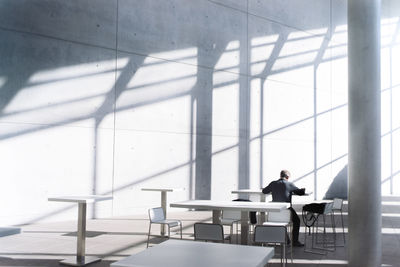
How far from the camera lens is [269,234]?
4.93 meters

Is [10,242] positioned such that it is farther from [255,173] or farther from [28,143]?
[255,173]

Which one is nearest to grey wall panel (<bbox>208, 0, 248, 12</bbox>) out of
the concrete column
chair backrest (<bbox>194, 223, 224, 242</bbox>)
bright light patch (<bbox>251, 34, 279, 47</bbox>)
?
→ bright light patch (<bbox>251, 34, 279, 47</bbox>)

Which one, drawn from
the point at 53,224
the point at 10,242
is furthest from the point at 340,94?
the point at 10,242

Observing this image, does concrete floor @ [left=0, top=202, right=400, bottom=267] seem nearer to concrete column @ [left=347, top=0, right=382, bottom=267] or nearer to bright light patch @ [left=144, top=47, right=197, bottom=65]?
concrete column @ [left=347, top=0, right=382, bottom=267]

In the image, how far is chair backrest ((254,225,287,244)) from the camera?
491cm

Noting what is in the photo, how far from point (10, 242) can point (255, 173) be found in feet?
27.0

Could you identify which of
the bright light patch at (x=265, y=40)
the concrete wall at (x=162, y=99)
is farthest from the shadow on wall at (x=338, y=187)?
the bright light patch at (x=265, y=40)

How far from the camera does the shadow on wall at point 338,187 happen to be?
16.8m

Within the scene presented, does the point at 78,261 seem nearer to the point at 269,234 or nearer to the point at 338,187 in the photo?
the point at 269,234

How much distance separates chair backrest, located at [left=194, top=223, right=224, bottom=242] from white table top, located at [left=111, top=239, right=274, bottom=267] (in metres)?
1.63

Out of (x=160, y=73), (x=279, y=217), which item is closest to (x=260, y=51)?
(x=160, y=73)

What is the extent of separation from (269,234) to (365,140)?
5.78ft

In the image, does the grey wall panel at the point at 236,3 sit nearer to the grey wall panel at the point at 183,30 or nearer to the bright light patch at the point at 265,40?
the grey wall panel at the point at 183,30

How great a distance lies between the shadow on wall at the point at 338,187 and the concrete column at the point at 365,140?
1137 cm
